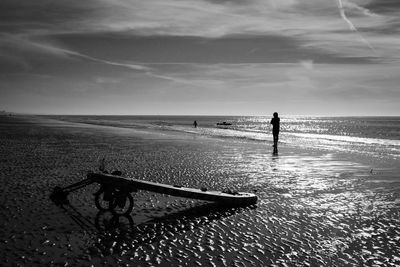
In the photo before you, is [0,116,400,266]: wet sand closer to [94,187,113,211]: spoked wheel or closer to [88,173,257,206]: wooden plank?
[94,187,113,211]: spoked wheel

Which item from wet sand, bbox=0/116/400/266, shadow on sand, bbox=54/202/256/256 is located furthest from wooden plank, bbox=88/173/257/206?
wet sand, bbox=0/116/400/266

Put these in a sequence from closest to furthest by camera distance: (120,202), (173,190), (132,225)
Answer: (132,225), (120,202), (173,190)

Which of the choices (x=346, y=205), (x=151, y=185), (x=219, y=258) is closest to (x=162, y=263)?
(x=219, y=258)

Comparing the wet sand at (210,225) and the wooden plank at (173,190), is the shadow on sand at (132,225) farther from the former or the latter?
the wooden plank at (173,190)

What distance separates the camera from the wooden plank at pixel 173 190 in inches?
375

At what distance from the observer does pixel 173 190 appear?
10.1m

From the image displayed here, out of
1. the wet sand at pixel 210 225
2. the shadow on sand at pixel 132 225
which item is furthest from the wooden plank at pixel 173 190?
the wet sand at pixel 210 225

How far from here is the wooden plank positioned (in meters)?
9.53

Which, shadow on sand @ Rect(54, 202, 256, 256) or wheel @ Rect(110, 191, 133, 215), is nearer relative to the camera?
shadow on sand @ Rect(54, 202, 256, 256)

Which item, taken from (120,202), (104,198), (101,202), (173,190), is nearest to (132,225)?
(120,202)

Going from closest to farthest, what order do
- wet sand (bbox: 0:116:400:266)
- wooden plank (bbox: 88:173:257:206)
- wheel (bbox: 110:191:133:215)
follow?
wet sand (bbox: 0:116:400:266), wooden plank (bbox: 88:173:257:206), wheel (bbox: 110:191:133:215)

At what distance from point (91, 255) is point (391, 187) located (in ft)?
41.8

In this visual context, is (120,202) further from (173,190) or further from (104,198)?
(173,190)

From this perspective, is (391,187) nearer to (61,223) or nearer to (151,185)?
(151,185)
